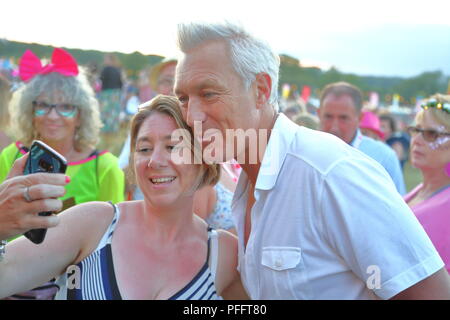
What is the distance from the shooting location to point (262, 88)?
6.25 feet

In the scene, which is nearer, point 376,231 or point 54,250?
point 376,231

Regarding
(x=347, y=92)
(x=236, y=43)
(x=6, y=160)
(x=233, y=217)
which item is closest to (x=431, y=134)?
(x=347, y=92)

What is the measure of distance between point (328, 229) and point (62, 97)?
253 cm

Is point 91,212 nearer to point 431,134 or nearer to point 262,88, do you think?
point 262,88

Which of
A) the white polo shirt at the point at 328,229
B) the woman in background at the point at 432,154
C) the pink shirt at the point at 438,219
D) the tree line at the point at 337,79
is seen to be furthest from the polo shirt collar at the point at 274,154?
the tree line at the point at 337,79

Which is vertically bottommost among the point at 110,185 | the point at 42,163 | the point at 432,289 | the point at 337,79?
the point at 432,289

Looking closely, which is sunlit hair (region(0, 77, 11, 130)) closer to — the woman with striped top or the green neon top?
the green neon top

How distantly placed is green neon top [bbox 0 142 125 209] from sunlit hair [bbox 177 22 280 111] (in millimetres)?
1620

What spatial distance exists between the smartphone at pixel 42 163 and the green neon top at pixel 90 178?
58.9 inches

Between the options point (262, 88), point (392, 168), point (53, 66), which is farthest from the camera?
point (392, 168)

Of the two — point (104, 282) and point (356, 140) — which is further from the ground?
point (356, 140)

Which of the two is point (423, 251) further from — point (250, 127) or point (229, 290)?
point (229, 290)

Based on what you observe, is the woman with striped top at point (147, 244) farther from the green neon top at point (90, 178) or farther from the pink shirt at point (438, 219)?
the pink shirt at point (438, 219)
